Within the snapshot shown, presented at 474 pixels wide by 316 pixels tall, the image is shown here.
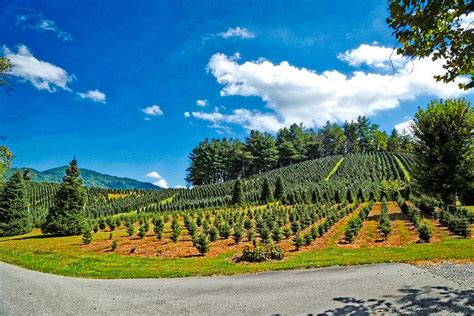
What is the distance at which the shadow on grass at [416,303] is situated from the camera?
21.6 feet

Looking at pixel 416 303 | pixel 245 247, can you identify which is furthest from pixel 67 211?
pixel 416 303

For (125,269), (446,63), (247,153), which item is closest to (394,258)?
(446,63)

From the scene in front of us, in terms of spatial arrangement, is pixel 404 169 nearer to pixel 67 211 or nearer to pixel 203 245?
pixel 203 245

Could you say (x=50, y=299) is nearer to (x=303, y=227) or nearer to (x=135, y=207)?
(x=303, y=227)

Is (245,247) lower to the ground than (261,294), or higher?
higher

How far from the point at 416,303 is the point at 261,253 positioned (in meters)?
7.70

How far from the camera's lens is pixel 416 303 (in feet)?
23.0

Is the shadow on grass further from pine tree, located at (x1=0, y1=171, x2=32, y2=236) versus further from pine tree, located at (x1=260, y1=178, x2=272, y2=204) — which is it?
pine tree, located at (x1=260, y1=178, x2=272, y2=204)

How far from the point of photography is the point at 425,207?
29031mm

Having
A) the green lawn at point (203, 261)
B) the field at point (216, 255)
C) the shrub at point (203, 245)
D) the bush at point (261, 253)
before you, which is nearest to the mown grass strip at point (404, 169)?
the field at point (216, 255)

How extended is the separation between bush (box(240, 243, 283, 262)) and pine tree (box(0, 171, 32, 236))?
31.5 metres

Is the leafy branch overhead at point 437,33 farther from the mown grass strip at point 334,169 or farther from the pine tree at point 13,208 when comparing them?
the mown grass strip at point 334,169

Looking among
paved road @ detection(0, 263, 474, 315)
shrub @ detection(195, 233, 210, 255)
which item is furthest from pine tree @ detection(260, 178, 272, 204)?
paved road @ detection(0, 263, 474, 315)

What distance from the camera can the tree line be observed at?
104 metres
